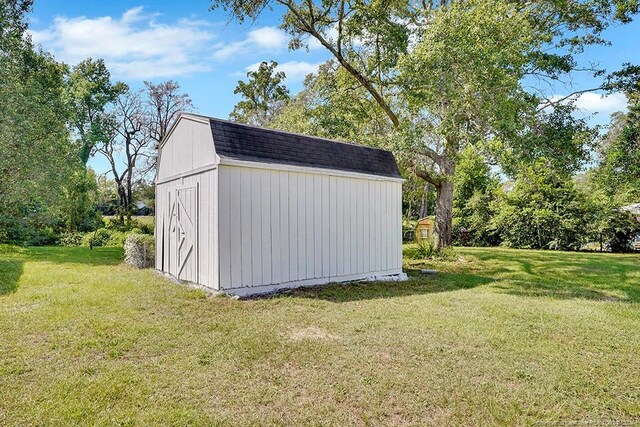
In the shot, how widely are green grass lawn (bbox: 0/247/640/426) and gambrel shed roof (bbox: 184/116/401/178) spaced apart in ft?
8.53

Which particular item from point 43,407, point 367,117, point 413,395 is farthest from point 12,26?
point 413,395

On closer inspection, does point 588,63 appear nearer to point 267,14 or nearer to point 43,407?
point 267,14

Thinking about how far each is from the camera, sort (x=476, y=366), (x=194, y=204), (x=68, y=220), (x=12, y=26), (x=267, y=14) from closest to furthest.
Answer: (x=476, y=366)
(x=194, y=204)
(x=267, y=14)
(x=12, y=26)
(x=68, y=220)

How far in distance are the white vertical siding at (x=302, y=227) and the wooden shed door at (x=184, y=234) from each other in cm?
115

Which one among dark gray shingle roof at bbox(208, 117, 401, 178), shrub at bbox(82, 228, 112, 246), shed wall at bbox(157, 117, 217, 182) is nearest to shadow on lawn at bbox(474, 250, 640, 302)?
dark gray shingle roof at bbox(208, 117, 401, 178)

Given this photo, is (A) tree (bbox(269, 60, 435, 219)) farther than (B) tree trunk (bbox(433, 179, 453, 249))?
No

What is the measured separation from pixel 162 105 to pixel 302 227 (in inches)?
747

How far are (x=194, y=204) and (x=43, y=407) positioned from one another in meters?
4.74

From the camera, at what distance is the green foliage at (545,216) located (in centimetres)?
1532

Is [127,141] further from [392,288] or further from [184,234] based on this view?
[392,288]

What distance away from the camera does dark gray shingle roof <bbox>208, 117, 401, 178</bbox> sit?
6.45m

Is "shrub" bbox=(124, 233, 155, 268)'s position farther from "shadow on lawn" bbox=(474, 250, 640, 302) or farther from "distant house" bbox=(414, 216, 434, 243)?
"distant house" bbox=(414, 216, 434, 243)

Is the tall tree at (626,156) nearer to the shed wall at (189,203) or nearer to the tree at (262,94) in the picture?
the shed wall at (189,203)

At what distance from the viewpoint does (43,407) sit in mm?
2676
